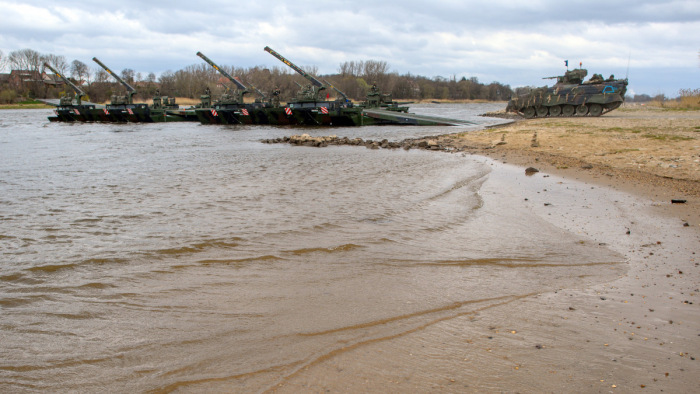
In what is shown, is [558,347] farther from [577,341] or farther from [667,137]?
[667,137]

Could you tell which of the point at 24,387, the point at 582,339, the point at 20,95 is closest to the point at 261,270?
the point at 24,387

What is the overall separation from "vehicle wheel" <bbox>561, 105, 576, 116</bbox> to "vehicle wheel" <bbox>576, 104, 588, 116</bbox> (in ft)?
0.93

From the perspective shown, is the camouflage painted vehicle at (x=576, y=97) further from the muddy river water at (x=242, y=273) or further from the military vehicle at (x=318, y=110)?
the muddy river water at (x=242, y=273)

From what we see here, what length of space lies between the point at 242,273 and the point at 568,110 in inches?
1300

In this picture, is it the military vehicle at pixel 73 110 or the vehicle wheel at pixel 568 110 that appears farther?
the military vehicle at pixel 73 110

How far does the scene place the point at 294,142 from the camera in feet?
78.0

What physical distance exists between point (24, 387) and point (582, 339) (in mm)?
3819

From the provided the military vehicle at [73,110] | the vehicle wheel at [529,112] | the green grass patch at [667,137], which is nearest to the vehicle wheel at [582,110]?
the vehicle wheel at [529,112]

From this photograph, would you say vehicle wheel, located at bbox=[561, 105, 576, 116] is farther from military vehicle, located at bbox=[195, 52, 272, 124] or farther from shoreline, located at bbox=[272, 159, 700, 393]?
shoreline, located at bbox=[272, 159, 700, 393]

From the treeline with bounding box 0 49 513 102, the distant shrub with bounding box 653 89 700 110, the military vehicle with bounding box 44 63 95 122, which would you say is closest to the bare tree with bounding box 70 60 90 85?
the treeline with bounding box 0 49 513 102

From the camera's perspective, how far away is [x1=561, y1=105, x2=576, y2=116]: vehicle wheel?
32.6m

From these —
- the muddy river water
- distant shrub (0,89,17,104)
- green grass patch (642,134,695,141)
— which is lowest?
the muddy river water

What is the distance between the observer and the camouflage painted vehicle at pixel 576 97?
3061 centimetres

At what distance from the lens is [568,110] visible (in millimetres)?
32844
